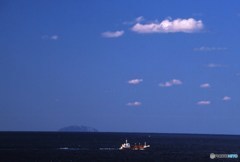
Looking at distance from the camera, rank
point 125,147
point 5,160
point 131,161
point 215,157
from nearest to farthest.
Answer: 1. point 5,160
2. point 131,161
3. point 215,157
4. point 125,147

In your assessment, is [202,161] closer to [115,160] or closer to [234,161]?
[234,161]

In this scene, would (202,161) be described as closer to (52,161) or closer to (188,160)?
(188,160)

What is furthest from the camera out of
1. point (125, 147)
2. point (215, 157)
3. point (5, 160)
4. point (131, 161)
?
point (125, 147)

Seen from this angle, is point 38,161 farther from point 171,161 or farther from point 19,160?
point 171,161

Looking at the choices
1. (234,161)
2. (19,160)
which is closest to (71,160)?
(19,160)

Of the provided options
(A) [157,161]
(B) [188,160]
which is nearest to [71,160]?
(A) [157,161]

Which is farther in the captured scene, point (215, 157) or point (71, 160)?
point (215, 157)

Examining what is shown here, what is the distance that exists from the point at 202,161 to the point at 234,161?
25.3ft

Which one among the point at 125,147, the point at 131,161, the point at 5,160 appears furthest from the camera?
the point at 125,147

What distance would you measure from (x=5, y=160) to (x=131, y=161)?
2617 cm

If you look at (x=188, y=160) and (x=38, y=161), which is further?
(x=188, y=160)

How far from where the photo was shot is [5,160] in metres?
103

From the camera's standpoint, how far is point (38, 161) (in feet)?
344

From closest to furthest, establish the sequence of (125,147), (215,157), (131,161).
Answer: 1. (131,161)
2. (215,157)
3. (125,147)
